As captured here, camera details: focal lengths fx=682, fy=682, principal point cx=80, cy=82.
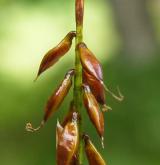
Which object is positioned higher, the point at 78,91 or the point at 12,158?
the point at 78,91

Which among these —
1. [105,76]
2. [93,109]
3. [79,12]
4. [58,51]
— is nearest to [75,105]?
[93,109]

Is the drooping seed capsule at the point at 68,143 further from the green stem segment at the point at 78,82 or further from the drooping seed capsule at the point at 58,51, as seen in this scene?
the drooping seed capsule at the point at 58,51

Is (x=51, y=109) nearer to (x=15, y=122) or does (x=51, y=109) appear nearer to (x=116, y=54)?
(x=15, y=122)

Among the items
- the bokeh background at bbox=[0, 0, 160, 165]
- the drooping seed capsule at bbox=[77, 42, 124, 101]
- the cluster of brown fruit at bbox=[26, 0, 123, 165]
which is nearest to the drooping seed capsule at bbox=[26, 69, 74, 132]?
the cluster of brown fruit at bbox=[26, 0, 123, 165]

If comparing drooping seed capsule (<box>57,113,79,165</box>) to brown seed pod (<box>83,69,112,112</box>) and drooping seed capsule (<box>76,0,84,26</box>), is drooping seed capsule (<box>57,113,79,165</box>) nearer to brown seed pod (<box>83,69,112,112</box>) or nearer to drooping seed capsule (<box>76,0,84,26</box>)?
brown seed pod (<box>83,69,112,112</box>)

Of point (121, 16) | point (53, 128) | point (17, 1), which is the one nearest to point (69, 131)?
point (53, 128)

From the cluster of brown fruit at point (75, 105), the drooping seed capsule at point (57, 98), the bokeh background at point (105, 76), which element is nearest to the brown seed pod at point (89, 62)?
the cluster of brown fruit at point (75, 105)
